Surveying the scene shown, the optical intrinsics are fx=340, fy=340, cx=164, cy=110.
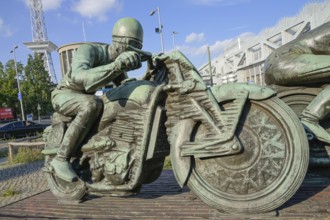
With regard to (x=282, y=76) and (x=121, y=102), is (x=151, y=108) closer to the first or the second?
(x=121, y=102)

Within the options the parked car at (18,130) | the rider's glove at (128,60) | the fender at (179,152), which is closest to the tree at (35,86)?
the parked car at (18,130)

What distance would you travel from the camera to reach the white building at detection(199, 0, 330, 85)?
104ft

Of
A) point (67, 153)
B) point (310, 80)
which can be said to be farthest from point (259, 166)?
point (67, 153)

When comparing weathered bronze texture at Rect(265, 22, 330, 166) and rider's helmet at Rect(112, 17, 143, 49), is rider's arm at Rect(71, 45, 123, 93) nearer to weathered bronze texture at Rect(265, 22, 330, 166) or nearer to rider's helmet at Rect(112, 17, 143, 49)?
rider's helmet at Rect(112, 17, 143, 49)

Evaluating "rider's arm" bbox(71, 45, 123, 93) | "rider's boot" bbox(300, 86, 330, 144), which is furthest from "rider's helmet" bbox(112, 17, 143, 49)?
"rider's boot" bbox(300, 86, 330, 144)

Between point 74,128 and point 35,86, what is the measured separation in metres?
37.3

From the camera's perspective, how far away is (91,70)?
10.6ft

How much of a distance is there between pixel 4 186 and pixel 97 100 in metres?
4.50

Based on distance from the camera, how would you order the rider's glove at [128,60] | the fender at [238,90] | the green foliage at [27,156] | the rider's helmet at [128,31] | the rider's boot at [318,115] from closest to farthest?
the fender at [238,90]
the rider's glove at [128,60]
the rider's helmet at [128,31]
the rider's boot at [318,115]
the green foliage at [27,156]

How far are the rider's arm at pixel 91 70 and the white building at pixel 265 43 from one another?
746 inches

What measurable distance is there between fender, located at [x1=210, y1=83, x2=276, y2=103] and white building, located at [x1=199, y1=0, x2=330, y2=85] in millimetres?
19181

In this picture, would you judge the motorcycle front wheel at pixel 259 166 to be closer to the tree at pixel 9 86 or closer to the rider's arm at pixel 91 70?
the rider's arm at pixel 91 70

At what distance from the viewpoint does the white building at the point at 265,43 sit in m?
31.8

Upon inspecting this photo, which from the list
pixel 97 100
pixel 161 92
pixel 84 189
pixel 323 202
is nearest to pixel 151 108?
pixel 161 92
